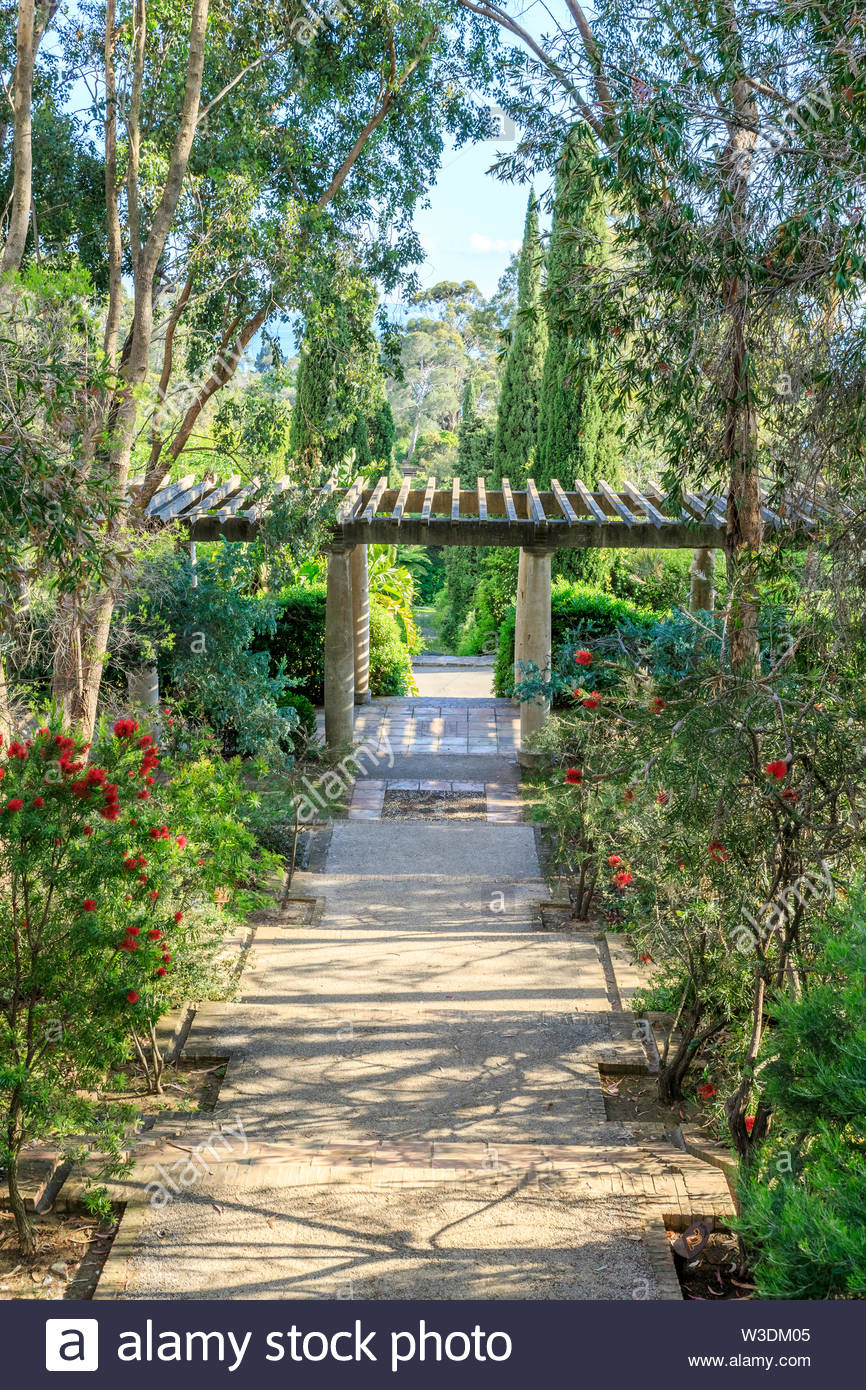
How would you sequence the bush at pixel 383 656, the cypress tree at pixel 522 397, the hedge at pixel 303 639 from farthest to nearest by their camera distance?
the cypress tree at pixel 522 397 → the bush at pixel 383 656 → the hedge at pixel 303 639

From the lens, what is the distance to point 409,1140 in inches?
227

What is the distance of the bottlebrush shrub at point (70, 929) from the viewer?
4.73m

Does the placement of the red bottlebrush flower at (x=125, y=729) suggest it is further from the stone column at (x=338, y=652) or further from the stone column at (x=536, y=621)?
the stone column at (x=536, y=621)

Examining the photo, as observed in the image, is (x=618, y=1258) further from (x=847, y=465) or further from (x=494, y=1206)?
(x=847, y=465)

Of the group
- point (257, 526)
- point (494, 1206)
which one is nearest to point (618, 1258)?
point (494, 1206)

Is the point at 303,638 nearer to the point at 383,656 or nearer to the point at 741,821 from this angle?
the point at 383,656

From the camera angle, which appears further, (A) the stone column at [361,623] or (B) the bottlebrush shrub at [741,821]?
(A) the stone column at [361,623]

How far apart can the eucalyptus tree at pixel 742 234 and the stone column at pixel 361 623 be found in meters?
7.67

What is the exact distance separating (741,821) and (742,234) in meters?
3.21

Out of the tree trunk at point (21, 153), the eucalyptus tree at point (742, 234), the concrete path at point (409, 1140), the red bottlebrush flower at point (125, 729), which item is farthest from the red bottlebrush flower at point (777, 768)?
the tree trunk at point (21, 153)

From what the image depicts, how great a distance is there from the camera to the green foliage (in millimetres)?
2969

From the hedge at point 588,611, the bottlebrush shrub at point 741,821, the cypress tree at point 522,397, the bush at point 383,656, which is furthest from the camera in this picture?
the cypress tree at point 522,397

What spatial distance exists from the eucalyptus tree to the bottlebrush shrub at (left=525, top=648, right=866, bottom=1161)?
848 mm

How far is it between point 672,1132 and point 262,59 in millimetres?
10008
